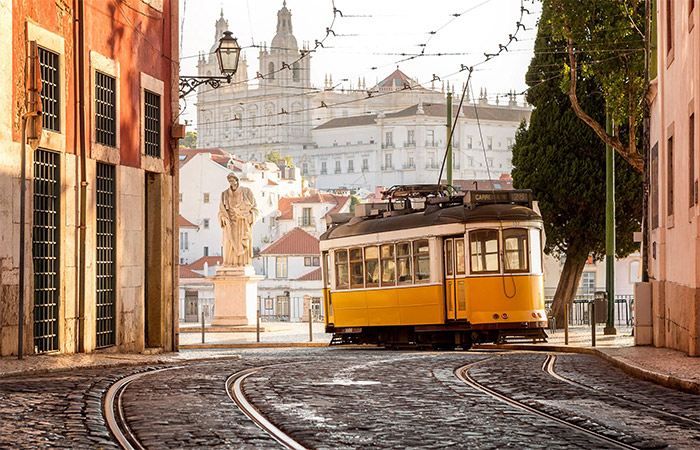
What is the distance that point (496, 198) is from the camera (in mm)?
22625

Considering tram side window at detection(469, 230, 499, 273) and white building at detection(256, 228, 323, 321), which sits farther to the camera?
white building at detection(256, 228, 323, 321)

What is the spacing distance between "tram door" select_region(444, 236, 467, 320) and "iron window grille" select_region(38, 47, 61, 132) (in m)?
7.50

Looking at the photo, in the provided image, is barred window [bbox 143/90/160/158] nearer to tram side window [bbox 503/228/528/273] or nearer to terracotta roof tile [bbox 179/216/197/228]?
tram side window [bbox 503/228/528/273]

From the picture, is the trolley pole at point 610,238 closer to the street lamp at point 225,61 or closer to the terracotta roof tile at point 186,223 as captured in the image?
the street lamp at point 225,61

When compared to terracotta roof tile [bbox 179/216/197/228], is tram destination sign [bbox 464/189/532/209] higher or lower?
lower

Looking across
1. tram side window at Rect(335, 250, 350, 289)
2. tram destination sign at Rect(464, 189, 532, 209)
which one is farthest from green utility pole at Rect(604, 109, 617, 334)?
tram side window at Rect(335, 250, 350, 289)

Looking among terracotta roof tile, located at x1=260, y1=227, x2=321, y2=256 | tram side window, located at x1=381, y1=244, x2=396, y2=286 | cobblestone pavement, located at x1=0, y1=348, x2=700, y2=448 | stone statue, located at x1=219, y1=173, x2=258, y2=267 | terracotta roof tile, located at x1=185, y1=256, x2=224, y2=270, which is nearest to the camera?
cobblestone pavement, located at x1=0, y1=348, x2=700, y2=448

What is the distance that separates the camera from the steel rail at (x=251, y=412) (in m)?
8.38

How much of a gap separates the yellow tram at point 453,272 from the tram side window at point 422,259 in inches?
0.7

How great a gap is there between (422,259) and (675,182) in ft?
15.9

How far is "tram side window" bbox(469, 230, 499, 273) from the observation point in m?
21.9

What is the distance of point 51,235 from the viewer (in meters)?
17.7

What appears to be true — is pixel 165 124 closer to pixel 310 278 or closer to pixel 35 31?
pixel 35 31

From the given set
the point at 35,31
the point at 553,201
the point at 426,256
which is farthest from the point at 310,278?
the point at 35,31
